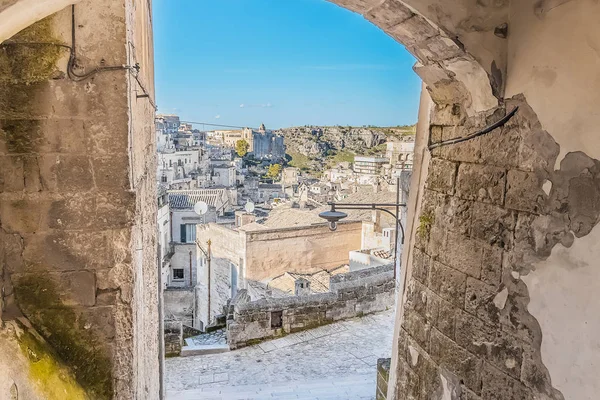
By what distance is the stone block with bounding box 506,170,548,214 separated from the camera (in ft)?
6.65

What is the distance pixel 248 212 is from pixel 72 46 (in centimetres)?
2103

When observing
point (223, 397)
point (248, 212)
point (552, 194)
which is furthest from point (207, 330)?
point (248, 212)

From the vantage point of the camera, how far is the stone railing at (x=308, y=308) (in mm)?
8414

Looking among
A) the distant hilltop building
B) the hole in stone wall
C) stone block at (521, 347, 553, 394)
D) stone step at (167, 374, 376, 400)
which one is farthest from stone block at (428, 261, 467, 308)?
the distant hilltop building

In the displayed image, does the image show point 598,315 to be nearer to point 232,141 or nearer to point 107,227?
point 107,227

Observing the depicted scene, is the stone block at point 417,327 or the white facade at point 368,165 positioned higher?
the stone block at point 417,327

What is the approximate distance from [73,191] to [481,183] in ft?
6.88

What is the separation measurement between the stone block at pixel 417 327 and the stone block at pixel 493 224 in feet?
2.49

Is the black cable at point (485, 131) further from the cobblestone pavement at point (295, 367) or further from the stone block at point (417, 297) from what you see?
the cobblestone pavement at point (295, 367)

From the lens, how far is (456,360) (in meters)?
2.58

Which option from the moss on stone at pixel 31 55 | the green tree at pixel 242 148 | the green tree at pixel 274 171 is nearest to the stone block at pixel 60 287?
the moss on stone at pixel 31 55

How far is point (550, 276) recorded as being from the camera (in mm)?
1998

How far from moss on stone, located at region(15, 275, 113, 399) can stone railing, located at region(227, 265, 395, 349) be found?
5771mm

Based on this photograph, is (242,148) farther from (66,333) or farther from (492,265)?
(492,265)
